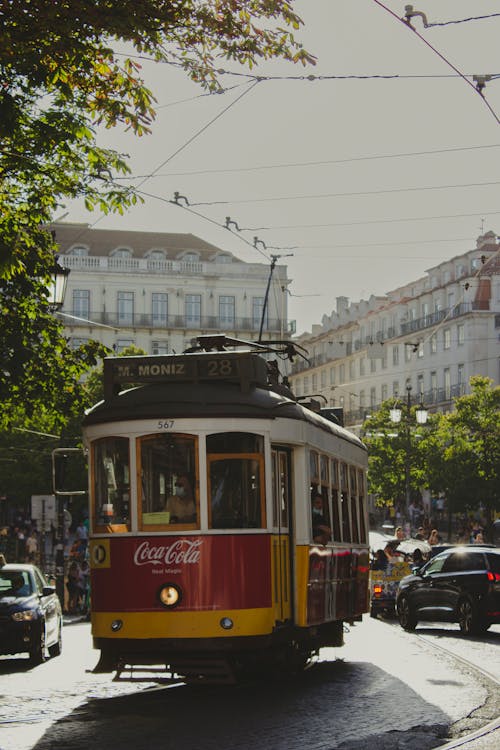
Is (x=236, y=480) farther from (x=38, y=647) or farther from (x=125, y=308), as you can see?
(x=125, y=308)

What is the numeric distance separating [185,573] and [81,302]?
275 ft

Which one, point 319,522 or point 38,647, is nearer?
point 319,522

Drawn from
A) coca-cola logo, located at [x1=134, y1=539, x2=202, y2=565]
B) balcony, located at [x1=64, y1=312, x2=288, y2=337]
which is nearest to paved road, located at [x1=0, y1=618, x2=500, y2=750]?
coca-cola logo, located at [x1=134, y1=539, x2=202, y2=565]

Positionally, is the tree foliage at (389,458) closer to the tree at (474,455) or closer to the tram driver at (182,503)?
the tree at (474,455)

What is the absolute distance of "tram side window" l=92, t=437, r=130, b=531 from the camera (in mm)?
12320

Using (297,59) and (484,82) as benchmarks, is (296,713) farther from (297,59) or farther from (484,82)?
(484,82)

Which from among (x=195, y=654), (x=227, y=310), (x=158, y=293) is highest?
(x=158, y=293)

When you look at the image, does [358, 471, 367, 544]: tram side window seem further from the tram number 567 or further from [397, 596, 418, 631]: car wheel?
[397, 596, 418, 631]: car wheel

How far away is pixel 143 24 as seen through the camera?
10508 millimetres

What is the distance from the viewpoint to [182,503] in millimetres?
12203

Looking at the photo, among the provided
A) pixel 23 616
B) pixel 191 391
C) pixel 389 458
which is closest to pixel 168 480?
pixel 191 391

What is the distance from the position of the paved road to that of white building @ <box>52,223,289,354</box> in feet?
257

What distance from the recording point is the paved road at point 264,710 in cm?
1002

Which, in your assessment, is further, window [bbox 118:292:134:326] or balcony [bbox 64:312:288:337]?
window [bbox 118:292:134:326]
